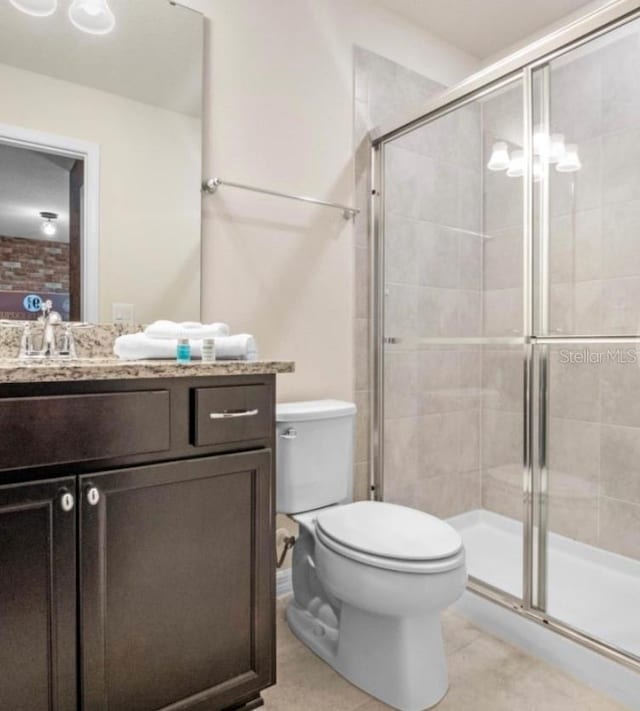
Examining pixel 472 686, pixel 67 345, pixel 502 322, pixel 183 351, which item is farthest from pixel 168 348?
pixel 502 322

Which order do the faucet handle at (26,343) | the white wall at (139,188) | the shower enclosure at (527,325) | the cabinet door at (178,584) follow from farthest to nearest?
the shower enclosure at (527,325), the white wall at (139,188), the faucet handle at (26,343), the cabinet door at (178,584)

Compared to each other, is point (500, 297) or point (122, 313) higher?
point (500, 297)

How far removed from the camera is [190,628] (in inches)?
44.3

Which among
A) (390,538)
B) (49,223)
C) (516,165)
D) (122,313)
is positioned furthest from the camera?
(516,165)

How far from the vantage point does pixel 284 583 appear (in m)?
1.98

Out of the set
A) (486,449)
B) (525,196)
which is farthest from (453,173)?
(486,449)

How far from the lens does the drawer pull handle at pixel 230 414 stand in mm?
1149

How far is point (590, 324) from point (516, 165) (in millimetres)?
723

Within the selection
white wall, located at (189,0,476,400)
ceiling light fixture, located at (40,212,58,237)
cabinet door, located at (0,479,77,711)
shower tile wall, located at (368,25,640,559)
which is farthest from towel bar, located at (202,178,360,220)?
cabinet door, located at (0,479,77,711)

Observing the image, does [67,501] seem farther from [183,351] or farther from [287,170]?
[287,170]

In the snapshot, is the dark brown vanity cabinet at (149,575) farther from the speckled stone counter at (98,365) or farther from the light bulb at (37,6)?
the light bulb at (37,6)

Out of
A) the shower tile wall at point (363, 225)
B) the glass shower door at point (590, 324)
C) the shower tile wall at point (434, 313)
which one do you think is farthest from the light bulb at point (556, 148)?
the shower tile wall at point (363, 225)

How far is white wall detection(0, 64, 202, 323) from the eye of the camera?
1539 millimetres

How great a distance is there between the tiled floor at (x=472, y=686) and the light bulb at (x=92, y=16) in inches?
82.2
